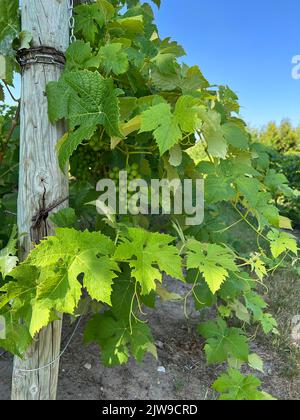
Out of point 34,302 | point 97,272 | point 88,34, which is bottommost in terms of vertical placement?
point 34,302

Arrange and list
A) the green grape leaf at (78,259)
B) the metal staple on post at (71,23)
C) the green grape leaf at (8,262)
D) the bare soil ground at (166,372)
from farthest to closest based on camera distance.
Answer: the bare soil ground at (166,372) → the metal staple on post at (71,23) → the green grape leaf at (8,262) → the green grape leaf at (78,259)

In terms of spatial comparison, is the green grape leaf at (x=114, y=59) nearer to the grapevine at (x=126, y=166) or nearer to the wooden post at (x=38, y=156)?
the grapevine at (x=126, y=166)

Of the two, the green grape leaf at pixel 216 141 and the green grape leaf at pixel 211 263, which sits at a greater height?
the green grape leaf at pixel 216 141

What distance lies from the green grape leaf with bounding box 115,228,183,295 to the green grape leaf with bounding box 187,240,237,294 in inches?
6.0

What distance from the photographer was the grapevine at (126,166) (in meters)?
1.07

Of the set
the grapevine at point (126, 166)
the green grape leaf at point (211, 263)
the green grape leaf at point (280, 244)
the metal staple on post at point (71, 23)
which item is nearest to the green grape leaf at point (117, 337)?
the grapevine at point (126, 166)

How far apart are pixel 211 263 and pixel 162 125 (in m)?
0.50

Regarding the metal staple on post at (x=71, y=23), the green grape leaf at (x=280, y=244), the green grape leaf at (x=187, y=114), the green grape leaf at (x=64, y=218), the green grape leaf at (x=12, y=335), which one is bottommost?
the green grape leaf at (x=12, y=335)

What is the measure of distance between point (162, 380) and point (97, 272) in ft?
4.42

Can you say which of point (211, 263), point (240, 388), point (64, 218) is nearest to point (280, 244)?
point (211, 263)

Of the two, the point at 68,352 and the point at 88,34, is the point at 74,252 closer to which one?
the point at 88,34

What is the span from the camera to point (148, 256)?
1088mm
